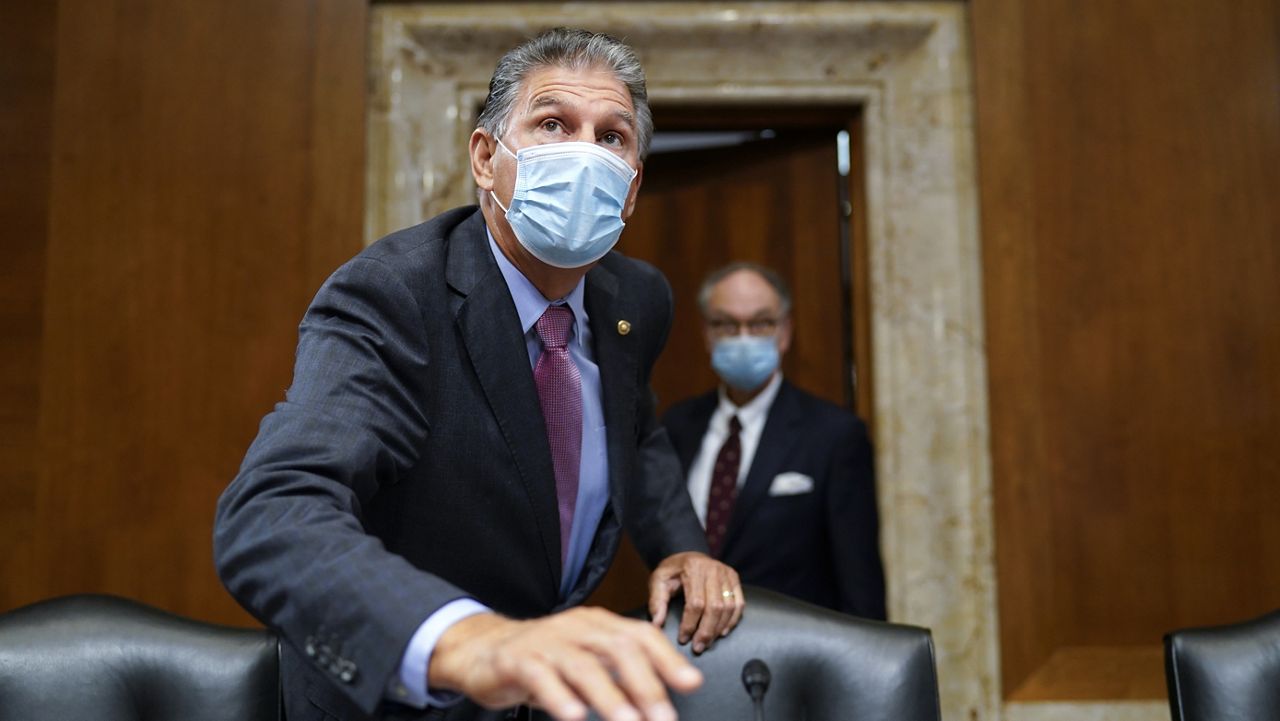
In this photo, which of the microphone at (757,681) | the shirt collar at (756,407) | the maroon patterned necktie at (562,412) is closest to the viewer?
the microphone at (757,681)

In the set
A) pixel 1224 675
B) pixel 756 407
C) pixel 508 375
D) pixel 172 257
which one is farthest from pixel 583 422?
pixel 172 257

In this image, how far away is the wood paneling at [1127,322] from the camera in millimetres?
2744

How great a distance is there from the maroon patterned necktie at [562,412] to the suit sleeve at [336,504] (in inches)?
9.6

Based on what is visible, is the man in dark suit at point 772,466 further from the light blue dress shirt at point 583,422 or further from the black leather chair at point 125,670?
the black leather chair at point 125,670

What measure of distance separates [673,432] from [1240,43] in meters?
1.90

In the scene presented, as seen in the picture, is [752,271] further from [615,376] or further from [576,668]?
[576,668]

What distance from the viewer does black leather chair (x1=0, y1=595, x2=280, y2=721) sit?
1235 mm

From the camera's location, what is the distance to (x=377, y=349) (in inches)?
44.2

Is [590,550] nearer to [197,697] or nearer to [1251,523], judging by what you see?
[197,697]

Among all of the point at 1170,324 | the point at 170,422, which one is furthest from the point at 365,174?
the point at 1170,324

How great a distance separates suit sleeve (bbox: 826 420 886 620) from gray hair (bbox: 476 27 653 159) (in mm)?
1438

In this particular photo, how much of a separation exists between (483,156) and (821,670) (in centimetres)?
86

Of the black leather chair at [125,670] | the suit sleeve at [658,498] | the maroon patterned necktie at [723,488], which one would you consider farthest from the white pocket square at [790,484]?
the black leather chair at [125,670]

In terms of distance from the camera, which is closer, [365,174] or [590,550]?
[590,550]
